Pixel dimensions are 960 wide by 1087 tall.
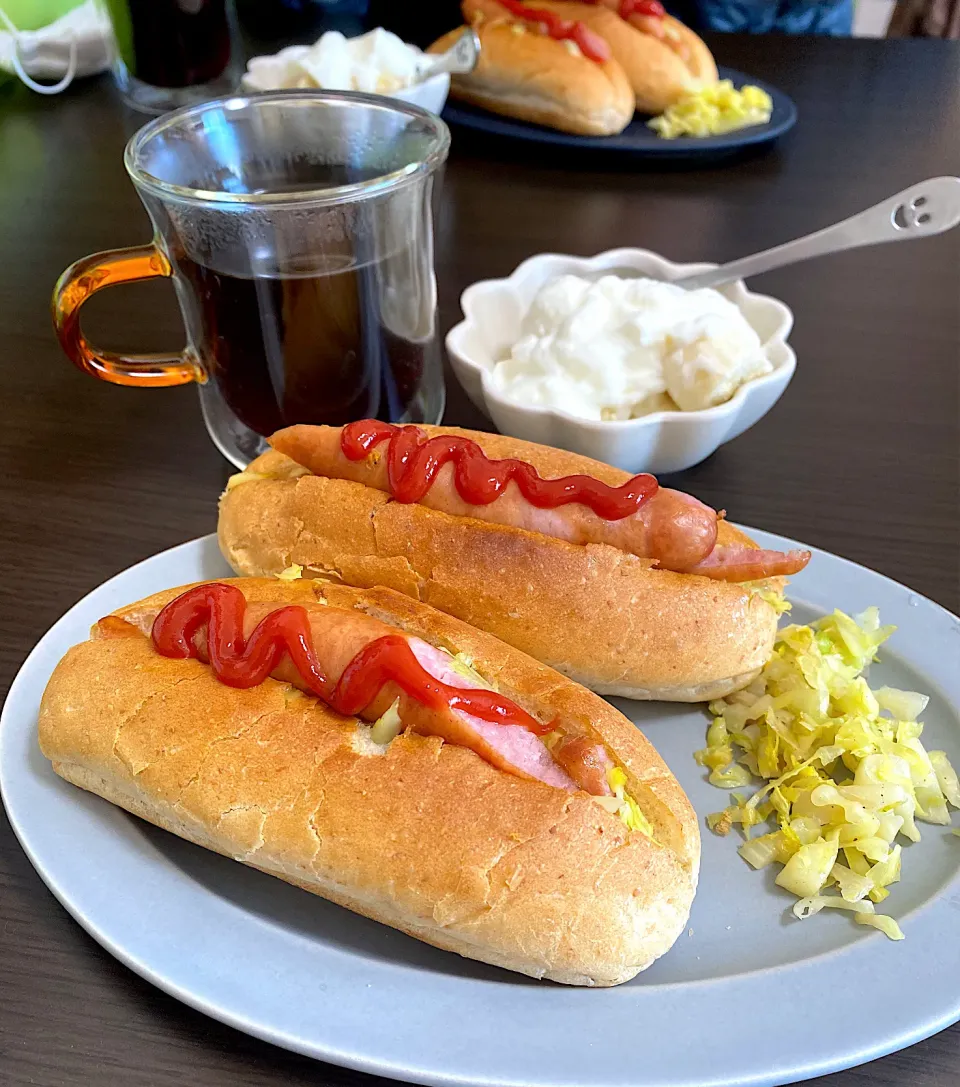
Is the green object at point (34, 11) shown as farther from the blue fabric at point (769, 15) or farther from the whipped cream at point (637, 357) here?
the whipped cream at point (637, 357)

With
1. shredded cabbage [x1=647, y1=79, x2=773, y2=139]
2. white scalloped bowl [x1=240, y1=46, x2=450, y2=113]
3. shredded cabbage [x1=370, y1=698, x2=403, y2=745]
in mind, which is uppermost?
white scalloped bowl [x1=240, y1=46, x2=450, y2=113]

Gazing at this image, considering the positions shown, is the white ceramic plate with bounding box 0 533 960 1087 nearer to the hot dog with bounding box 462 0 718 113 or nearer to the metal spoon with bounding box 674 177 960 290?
the metal spoon with bounding box 674 177 960 290

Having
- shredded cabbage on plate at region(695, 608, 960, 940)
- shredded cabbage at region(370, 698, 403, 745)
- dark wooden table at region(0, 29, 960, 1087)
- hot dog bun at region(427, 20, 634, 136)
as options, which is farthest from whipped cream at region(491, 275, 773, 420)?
hot dog bun at region(427, 20, 634, 136)

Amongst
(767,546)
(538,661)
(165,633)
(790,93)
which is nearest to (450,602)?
(538,661)

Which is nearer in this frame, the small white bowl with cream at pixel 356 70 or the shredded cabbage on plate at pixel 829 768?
the shredded cabbage on plate at pixel 829 768

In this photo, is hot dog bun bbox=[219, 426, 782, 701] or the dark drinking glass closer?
hot dog bun bbox=[219, 426, 782, 701]

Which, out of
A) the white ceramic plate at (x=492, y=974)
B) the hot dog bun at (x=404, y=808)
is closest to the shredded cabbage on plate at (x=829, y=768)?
the white ceramic plate at (x=492, y=974)
